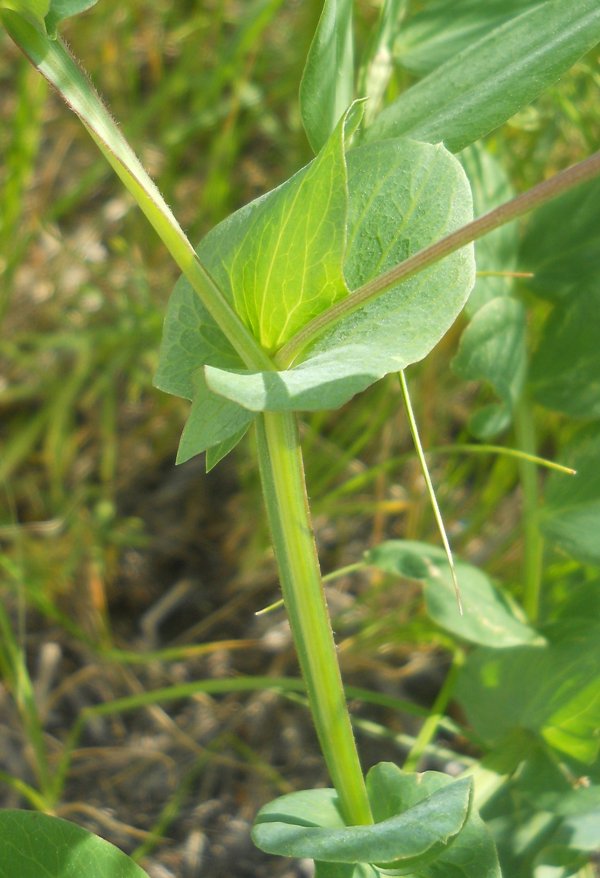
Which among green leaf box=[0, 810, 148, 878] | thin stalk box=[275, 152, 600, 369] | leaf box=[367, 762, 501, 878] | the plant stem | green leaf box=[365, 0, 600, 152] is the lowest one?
leaf box=[367, 762, 501, 878]

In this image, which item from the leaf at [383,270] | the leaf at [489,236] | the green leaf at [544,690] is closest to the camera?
the leaf at [383,270]

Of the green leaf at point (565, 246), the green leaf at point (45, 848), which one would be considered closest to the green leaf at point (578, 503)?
the green leaf at point (565, 246)

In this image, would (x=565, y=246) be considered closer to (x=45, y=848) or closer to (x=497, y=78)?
(x=497, y=78)

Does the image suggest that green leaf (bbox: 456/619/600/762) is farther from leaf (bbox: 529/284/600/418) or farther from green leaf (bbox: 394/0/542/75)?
green leaf (bbox: 394/0/542/75)

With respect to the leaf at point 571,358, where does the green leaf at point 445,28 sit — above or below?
above

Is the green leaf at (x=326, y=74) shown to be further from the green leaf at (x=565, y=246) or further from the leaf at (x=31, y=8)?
the green leaf at (x=565, y=246)

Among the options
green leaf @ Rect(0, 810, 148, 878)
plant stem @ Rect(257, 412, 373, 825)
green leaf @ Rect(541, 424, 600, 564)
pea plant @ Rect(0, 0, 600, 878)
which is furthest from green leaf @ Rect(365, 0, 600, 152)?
green leaf @ Rect(0, 810, 148, 878)
